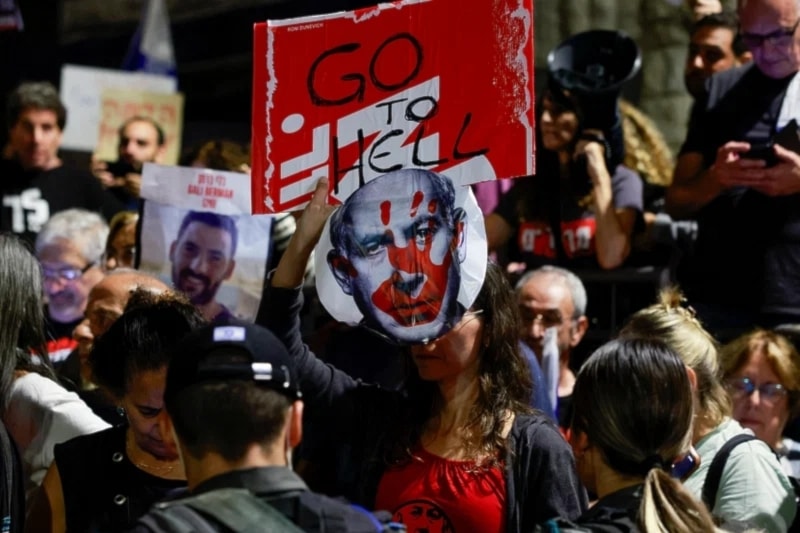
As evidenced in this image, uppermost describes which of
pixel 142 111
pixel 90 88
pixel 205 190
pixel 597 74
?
pixel 90 88

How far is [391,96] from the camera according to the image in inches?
169

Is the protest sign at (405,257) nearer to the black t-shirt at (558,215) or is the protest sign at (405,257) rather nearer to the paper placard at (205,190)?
the paper placard at (205,190)

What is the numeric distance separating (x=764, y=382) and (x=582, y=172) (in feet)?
5.11

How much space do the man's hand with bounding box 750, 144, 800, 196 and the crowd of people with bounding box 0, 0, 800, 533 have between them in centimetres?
1

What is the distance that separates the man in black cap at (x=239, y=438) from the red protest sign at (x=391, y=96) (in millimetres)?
1331

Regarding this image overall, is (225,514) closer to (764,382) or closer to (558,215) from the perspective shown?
(764,382)

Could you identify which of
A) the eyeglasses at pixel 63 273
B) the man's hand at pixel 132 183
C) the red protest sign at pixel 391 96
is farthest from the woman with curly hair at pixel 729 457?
the man's hand at pixel 132 183

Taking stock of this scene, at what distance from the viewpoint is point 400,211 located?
3.96 m

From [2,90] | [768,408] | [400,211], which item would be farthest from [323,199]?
[2,90]

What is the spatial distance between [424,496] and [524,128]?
3.29ft

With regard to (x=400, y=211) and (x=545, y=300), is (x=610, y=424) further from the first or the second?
(x=545, y=300)

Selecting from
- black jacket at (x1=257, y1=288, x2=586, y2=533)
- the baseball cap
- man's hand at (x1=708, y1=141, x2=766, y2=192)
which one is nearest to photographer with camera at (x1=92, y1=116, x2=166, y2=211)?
man's hand at (x1=708, y1=141, x2=766, y2=192)

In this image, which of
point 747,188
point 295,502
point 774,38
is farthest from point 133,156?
point 295,502

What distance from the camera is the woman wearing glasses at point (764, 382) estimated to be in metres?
5.12
